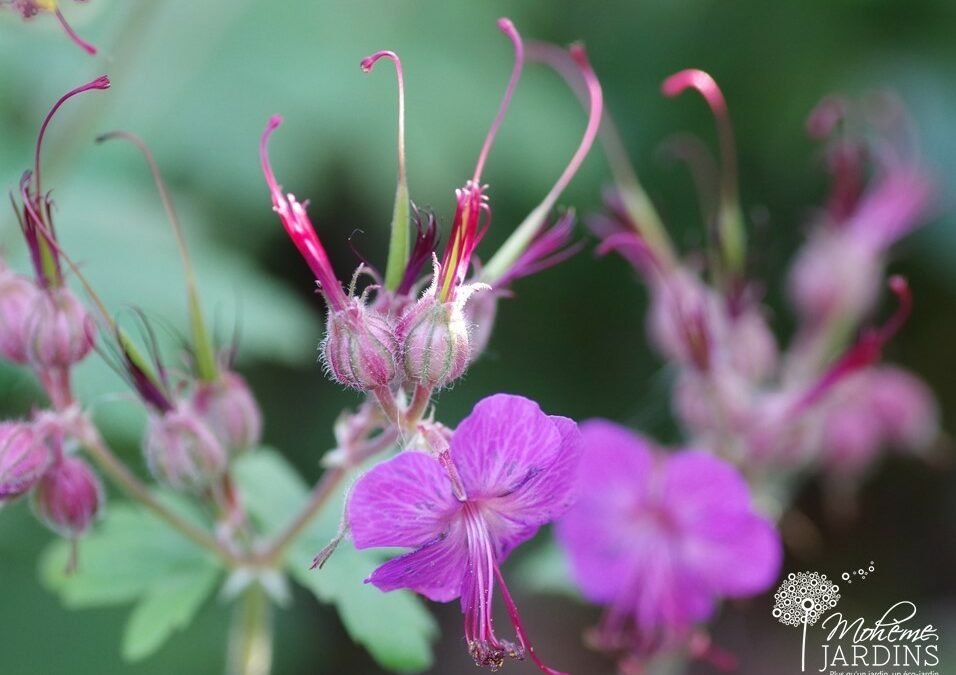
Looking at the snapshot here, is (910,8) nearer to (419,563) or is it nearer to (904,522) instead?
(904,522)

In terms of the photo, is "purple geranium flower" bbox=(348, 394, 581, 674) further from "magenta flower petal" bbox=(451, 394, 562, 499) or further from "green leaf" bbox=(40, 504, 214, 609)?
"green leaf" bbox=(40, 504, 214, 609)

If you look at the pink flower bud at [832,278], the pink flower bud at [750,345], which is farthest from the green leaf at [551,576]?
the pink flower bud at [832,278]

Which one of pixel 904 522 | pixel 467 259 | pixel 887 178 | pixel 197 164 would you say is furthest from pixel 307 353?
pixel 904 522

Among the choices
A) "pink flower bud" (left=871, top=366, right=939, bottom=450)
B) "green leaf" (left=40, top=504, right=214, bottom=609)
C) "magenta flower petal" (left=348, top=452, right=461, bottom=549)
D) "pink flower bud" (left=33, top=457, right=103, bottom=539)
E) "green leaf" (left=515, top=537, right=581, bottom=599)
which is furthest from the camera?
"pink flower bud" (left=871, top=366, right=939, bottom=450)

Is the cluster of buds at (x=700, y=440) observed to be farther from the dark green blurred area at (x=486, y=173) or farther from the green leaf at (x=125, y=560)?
the dark green blurred area at (x=486, y=173)

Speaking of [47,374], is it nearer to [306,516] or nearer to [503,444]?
[306,516]

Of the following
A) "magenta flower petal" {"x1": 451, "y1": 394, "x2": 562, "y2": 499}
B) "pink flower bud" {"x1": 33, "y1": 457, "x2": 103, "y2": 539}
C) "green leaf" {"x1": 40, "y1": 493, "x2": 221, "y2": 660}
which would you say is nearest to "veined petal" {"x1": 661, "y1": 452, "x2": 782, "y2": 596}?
"magenta flower petal" {"x1": 451, "y1": 394, "x2": 562, "y2": 499}
